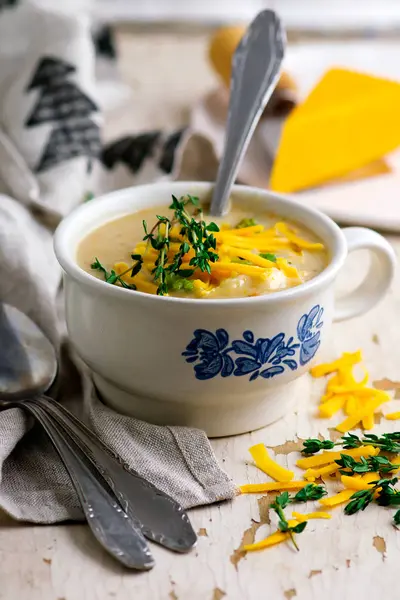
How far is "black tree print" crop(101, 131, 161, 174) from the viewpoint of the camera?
6.12 ft

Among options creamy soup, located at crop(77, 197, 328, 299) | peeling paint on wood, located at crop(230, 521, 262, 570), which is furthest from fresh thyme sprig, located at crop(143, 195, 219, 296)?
peeling paint on wood, located at crop(230, 521, 262, 570)

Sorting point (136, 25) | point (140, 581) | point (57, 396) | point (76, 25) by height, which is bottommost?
point (136, 25)

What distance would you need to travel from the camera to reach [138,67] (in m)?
2.70

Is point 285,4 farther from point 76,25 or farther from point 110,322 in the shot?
point 110,322

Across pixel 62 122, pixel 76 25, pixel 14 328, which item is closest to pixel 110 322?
pixel 14 328

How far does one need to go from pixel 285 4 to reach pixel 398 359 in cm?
224

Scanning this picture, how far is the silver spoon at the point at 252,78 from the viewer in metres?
1.48

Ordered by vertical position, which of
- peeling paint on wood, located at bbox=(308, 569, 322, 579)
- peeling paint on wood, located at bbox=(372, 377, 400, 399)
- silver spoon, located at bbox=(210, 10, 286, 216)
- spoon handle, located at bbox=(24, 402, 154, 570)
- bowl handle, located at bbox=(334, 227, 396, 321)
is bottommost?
peeling paint on wood, located at bbox=(372, 377, 400, 399)

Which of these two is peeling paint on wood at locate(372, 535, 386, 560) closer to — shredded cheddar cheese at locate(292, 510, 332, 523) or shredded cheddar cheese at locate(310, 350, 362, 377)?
shredded cheddar cheese at locate(292, 510, 332, 523)

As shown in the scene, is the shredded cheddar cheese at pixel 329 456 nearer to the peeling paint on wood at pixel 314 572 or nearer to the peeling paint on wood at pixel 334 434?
the peeling paint on wood at pixel 334 434

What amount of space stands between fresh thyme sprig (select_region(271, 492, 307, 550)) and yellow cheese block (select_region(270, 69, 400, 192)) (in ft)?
3.05

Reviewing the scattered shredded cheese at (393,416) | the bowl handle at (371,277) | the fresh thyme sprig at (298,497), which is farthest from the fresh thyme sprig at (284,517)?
the bowl handle at (371,277)

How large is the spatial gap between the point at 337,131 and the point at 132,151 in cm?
43

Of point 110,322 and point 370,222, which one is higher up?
point 110,322
